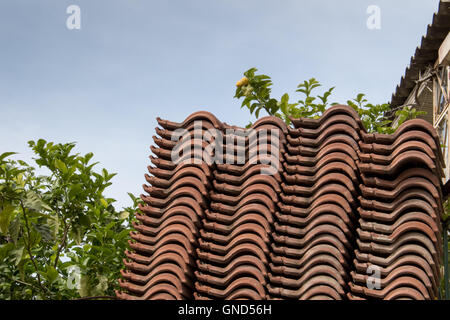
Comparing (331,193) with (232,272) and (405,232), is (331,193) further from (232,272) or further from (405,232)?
(232,272)

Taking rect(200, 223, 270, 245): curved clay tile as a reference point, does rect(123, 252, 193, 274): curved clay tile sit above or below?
below

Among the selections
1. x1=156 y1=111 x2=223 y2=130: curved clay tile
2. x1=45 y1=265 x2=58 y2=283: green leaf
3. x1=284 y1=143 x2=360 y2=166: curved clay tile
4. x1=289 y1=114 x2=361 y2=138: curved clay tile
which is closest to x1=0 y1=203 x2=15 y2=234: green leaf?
x1=45 y1=265 x2=58 y2=283: green leaf

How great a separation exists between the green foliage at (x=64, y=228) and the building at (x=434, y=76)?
8477 mm

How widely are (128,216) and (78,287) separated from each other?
69.4 inches

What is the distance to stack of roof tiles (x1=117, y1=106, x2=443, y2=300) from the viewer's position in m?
6.40

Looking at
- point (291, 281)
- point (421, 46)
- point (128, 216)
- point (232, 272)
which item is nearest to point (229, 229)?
point (232, 272)

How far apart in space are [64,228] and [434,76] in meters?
11.5

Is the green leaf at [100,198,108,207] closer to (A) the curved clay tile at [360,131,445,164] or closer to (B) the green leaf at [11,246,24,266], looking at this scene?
(B) the green leaf at [11,246,24,266]

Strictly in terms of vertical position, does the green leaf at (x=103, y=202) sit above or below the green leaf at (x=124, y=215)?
above

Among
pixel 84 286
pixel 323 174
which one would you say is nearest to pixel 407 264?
pixel 323 174

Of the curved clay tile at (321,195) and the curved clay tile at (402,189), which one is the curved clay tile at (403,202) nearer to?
the curved clay tile at (402,189)

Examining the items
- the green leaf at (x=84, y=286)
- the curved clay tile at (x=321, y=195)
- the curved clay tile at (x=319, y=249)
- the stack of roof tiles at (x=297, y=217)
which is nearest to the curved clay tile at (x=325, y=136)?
the stack of roof tiles at (x=297, y=217)

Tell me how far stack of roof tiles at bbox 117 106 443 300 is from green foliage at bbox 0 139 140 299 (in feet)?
3.93

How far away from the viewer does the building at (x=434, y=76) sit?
50.2 feet
